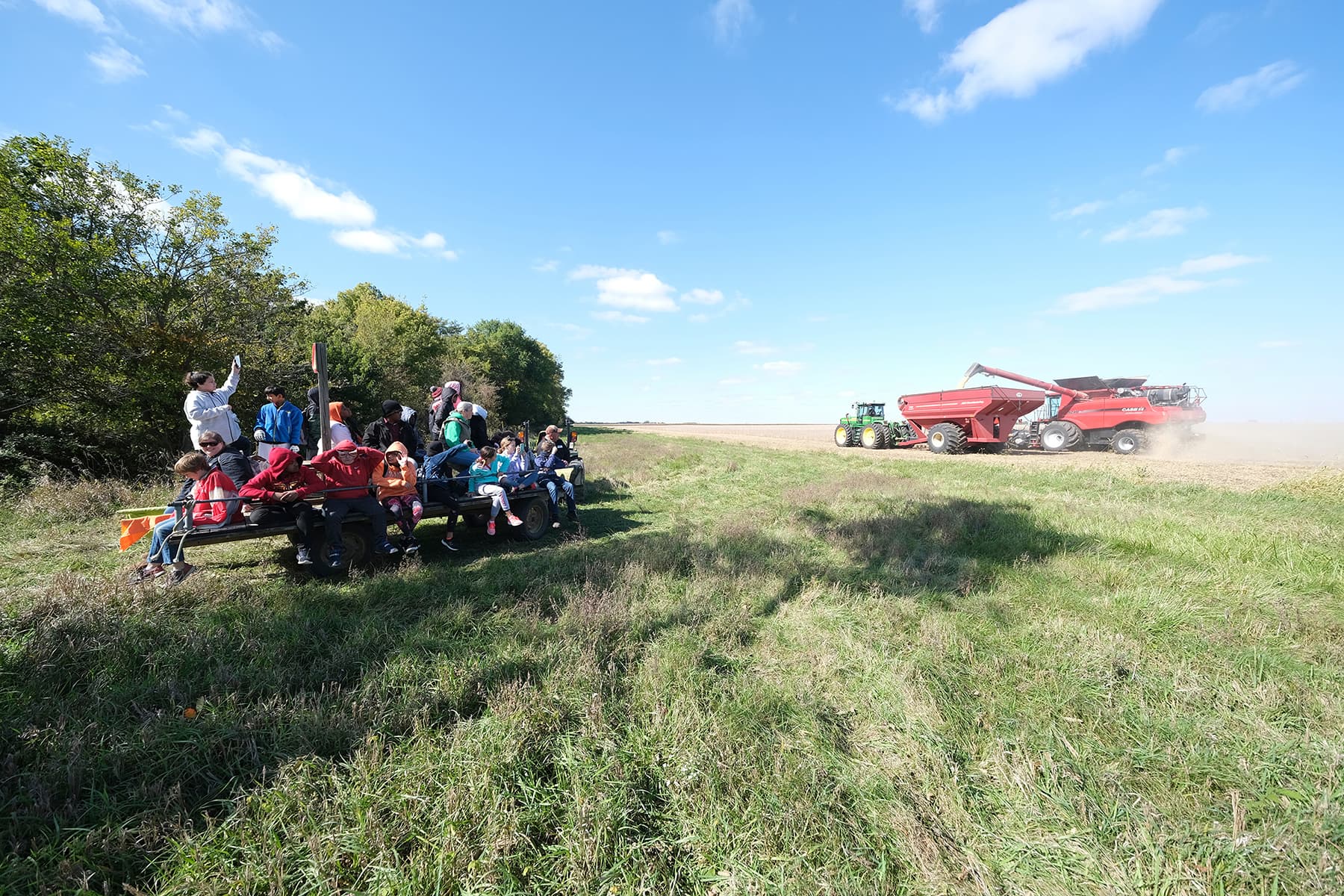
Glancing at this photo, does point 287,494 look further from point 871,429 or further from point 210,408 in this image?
point 871,429

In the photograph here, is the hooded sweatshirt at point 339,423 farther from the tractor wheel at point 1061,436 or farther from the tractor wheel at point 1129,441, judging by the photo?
the tractor wheel at point 1129,441

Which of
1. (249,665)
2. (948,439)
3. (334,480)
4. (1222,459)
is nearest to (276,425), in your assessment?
(334,480)

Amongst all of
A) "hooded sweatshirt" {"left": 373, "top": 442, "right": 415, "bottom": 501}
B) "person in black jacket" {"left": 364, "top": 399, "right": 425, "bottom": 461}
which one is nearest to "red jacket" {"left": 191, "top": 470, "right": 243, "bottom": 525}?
"hooded sweatshirt" {"left": 373, "top": 442, "right": 415, "bottom": 501}

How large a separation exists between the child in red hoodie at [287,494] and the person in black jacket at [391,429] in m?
1.63

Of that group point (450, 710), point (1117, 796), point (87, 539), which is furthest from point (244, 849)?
point (87, 539)

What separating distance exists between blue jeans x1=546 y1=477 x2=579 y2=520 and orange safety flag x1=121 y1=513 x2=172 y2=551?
4.22 meters

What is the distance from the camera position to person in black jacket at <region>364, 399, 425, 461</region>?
22.0 ft

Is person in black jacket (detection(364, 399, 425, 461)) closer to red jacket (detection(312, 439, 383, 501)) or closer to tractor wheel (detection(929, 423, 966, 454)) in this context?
red jacket (detection(312, 439, 383, 501))

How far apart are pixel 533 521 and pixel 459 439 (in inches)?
63.1

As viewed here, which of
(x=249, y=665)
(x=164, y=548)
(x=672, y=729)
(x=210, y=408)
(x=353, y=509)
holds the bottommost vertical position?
(x=672, y=729)

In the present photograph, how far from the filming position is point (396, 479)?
5.69 metres

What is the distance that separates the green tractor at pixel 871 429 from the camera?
2333cm

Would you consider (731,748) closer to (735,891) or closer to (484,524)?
(735,891)

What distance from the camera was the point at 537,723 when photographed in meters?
2.80
